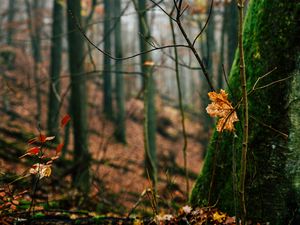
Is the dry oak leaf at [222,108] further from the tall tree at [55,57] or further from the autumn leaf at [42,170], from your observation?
the tall tree at [55,57]

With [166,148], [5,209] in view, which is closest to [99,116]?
[166,148]

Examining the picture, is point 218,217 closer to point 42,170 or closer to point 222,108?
point 222,108

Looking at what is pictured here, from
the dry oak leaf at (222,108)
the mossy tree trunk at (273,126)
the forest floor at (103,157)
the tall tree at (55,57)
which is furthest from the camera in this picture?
the tall tree at (55,57)

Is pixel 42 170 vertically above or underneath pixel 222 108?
underneath

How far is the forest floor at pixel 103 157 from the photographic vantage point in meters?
4.26

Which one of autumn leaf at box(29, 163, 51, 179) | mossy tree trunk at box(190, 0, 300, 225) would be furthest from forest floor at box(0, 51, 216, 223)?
mossy tree trunk at box(190, 0, 300, 225)

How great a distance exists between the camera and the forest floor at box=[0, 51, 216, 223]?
4259 mm

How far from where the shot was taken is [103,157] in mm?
4910

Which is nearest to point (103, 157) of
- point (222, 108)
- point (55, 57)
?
point (222, 108)

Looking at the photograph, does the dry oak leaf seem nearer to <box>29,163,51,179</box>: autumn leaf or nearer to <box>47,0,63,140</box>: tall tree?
<box>29,163,51,179</box>: autumn leaf

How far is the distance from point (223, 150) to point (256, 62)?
0.72 metres

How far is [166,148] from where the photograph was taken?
13977 millimetres

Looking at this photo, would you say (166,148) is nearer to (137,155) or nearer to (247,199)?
(137,155)

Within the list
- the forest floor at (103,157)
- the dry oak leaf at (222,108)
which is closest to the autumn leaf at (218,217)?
the dry oak leaf at (222,108)
